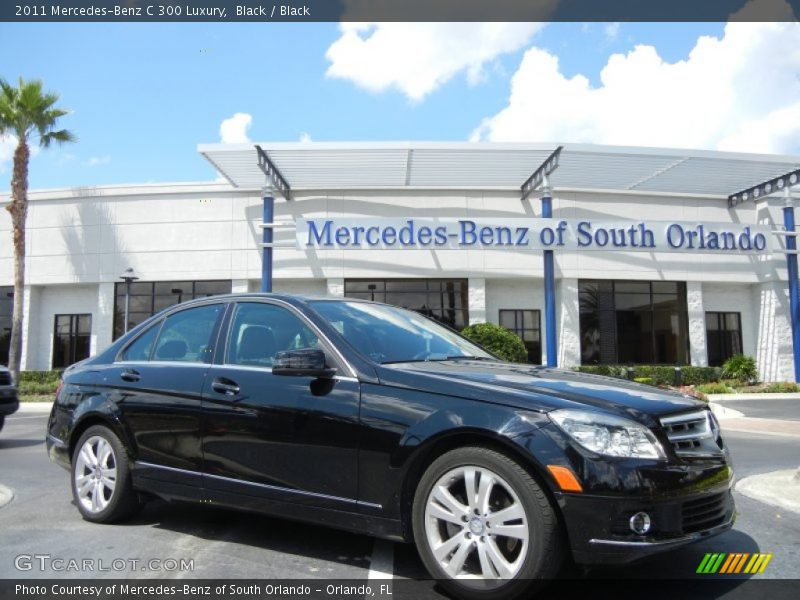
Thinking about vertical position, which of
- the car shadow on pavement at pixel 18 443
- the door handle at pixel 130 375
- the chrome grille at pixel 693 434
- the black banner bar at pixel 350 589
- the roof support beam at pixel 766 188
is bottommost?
the car shadow on pavement at pixel 18 443

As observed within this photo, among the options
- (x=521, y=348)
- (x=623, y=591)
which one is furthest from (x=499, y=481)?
(x=521, y=348)

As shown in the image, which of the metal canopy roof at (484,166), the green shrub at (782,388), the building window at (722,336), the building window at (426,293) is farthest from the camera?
the building window at (722,336)

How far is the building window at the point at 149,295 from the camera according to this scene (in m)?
23.5

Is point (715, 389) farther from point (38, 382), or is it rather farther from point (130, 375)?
point (38, 382)

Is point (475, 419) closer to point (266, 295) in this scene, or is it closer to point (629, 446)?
point (629, 446)

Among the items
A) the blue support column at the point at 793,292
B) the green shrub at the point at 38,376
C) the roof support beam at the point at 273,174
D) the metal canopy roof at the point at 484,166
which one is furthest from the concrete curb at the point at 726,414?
the green shrub at the point at 38,376

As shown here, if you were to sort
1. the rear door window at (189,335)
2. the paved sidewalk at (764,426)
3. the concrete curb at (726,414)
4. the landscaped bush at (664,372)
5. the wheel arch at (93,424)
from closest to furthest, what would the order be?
the rear door window at (189,335)
the wheel arch at (93,424)
the paved sidewalk at (764,426)
the concrete curb at (726,414)
the landscaped bush at (664,372)

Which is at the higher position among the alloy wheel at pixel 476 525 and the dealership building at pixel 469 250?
the dealership building at pixel 469 250

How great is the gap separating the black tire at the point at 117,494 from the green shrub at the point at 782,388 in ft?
69.1

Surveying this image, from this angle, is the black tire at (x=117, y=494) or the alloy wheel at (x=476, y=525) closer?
the alloy wheel at (x=476, y=525)

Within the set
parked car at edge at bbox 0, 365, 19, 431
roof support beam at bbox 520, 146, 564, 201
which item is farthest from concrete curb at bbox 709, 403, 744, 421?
parked car at edge at bbox 0, 365, 19, 431

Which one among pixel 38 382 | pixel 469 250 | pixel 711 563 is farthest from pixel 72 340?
pixel 711 563

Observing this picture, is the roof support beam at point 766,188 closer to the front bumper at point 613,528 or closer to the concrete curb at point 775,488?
the concrete curb at point 775,488

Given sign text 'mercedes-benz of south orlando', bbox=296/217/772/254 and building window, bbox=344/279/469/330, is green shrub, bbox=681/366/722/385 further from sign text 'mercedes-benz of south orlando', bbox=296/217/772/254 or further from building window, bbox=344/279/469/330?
building window, bbox=344/279/469/330
